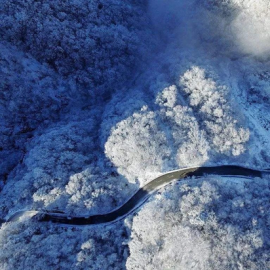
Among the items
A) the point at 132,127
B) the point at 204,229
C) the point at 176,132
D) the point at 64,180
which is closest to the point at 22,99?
the point at 64,180

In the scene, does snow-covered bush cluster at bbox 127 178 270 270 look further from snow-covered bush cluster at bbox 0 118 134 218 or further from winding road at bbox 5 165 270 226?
snow-covered bush cluster at bbox 0 118 134 218

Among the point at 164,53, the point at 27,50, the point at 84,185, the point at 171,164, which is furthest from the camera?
the point at 164,53

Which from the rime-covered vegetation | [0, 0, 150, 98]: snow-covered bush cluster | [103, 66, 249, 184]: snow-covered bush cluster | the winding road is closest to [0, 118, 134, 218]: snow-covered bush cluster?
the rime-covered vegetation

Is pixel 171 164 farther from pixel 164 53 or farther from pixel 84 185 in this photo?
pixel 164 53

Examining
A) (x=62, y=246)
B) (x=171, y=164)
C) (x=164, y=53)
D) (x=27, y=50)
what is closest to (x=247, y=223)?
(x=171, y=164)

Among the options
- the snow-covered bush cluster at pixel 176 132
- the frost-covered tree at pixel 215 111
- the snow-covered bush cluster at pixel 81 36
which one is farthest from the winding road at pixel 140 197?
the snow-covered bush cluster at pixel 81 36

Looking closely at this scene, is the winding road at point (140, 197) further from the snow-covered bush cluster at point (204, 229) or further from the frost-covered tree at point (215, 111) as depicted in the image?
the frost-covered tree at point (215, 111)
